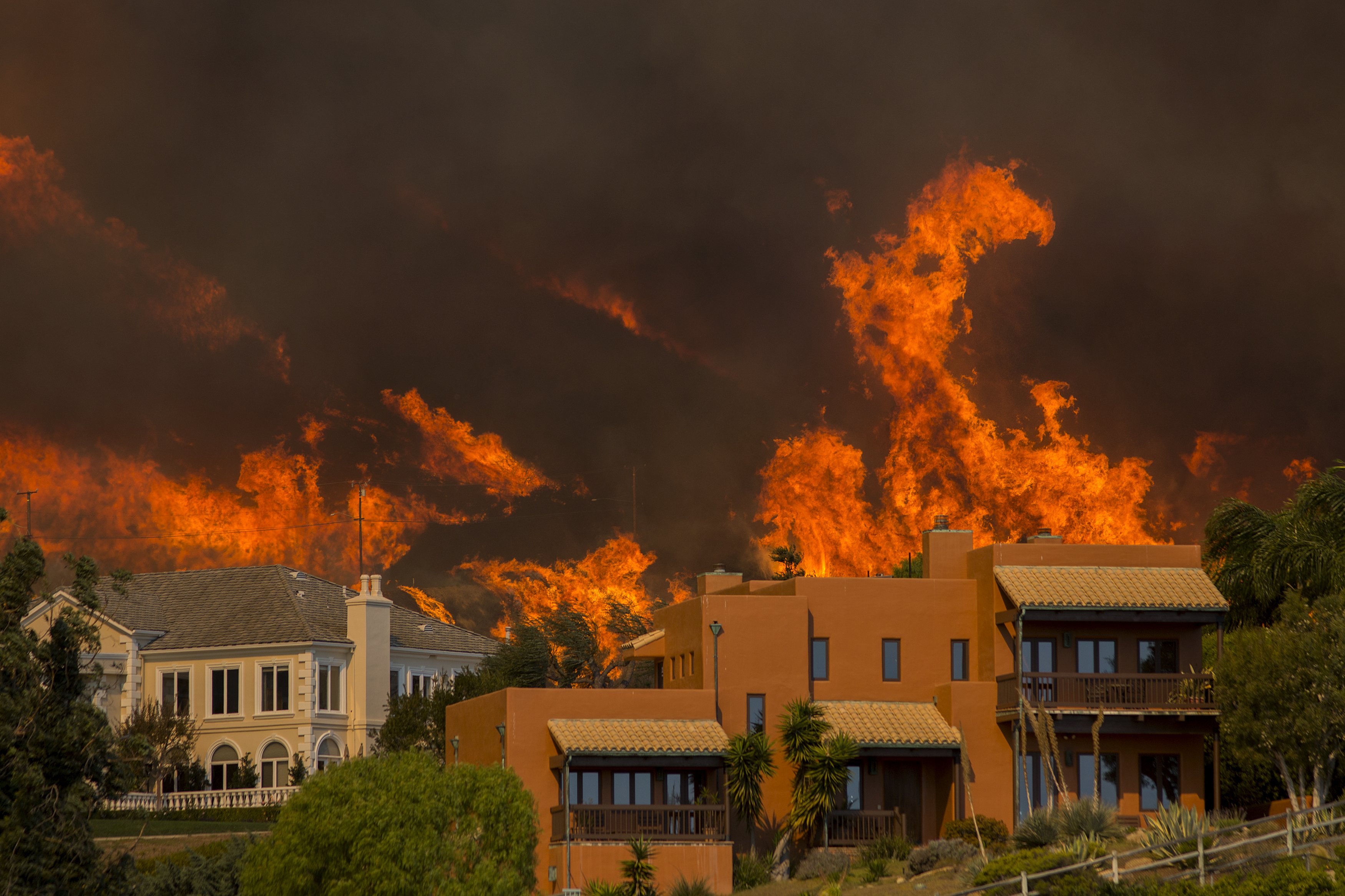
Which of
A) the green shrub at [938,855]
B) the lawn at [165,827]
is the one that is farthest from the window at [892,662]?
the lawn at [165,827]

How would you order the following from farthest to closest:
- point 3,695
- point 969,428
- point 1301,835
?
point 969,428, point 1301,835, point 3,695

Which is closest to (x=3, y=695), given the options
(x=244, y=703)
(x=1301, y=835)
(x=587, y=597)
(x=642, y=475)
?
(x=1301, y=835)

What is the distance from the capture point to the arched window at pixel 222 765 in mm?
74125

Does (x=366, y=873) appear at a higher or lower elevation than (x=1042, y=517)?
lower

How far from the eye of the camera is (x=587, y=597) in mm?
108438

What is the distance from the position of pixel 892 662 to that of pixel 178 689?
1644 inches

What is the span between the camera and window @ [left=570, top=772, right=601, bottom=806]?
1754 inches

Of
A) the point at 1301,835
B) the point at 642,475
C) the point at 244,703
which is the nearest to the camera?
the point at 1301,835

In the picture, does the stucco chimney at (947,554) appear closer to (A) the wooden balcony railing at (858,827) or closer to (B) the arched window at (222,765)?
(A) the wooden balcony railing at (858,827)

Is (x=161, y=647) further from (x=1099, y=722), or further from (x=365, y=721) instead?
(x=1099, y=722)

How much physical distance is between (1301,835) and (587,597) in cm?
7527

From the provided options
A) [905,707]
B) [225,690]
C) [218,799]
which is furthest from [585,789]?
[225,690]

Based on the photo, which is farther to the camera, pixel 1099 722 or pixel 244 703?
pixel 244 703

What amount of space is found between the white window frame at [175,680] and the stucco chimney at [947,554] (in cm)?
4098
